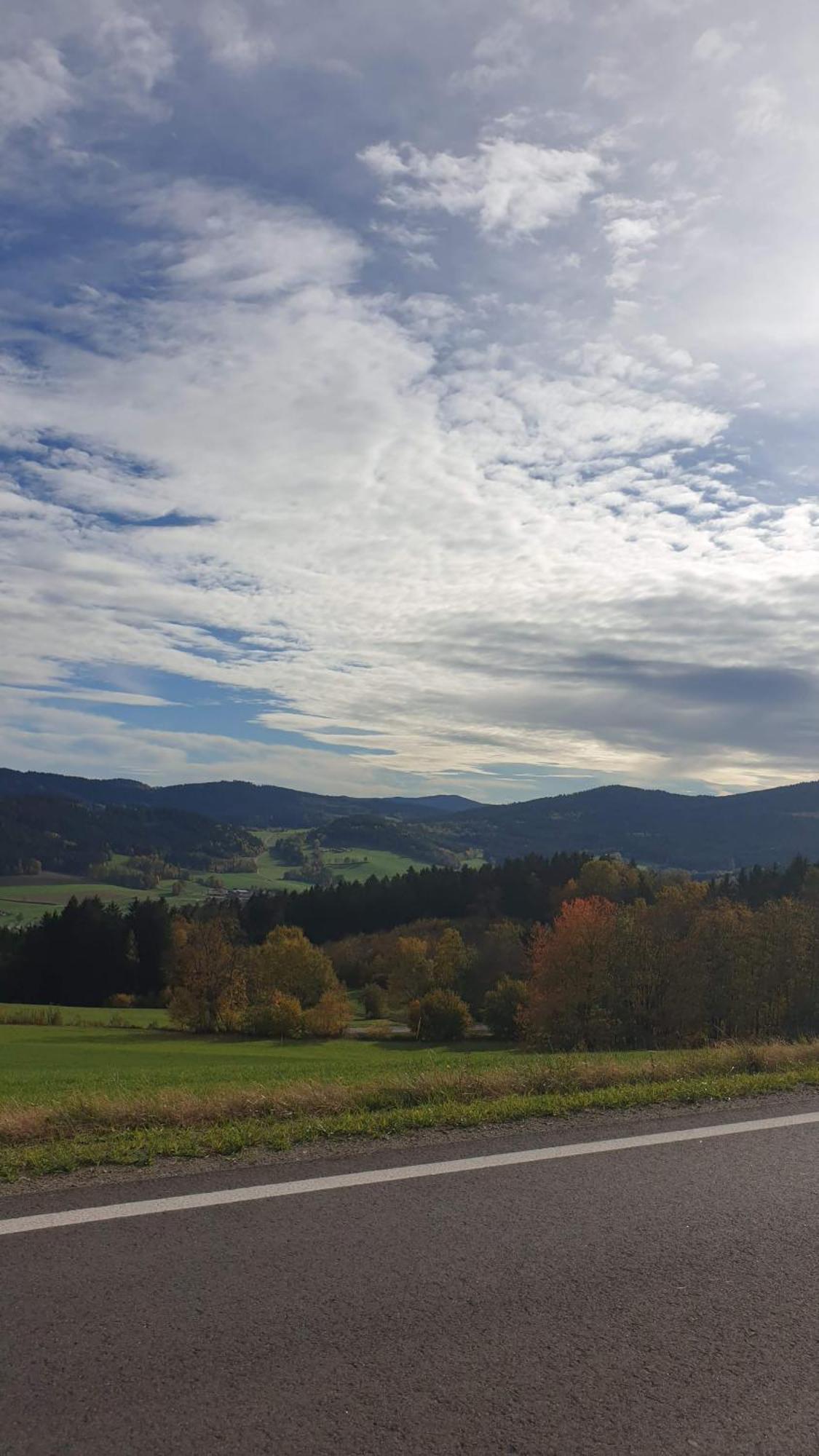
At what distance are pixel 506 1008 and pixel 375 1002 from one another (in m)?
21.2

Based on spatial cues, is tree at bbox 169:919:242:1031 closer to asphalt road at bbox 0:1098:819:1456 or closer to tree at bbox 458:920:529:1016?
tree at bbox 458:920:529:1016

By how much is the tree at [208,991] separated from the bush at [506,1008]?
56.9 feet

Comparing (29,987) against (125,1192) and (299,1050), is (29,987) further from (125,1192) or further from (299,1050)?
(125,1192)

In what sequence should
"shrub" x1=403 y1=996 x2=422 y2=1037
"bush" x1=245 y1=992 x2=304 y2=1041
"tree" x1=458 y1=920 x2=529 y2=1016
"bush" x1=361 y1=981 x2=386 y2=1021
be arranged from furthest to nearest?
"bush" x1=361 y1=981 x2=386 y2=1021 → "tree" x1=458 y1=920 x2=529 y2=1016 → "shrub" x1=403 y1=996 x2=422 y2=1037 → "bush" x1=245 y1=992 x2=304 y2=1041

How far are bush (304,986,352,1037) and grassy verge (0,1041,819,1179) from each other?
52.8m

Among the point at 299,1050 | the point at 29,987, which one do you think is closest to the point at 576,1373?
the point at 299,1050

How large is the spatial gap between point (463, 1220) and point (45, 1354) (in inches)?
105

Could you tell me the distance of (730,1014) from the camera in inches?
1966

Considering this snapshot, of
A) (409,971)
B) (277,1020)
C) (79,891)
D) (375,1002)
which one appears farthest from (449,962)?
(79,891)

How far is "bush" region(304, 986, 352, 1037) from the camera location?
61656 mm

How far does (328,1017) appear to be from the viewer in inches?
2474

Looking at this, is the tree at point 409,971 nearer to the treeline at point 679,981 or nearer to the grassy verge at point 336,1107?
the treeline at point 679,981

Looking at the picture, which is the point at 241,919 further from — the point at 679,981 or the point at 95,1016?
the point at 679,981

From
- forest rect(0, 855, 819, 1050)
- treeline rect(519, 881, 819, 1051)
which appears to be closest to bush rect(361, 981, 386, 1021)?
forest rect(0, 855, 819, 1050)
